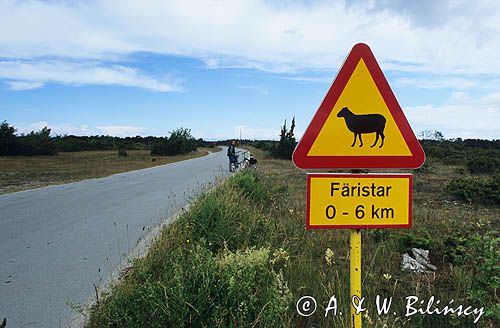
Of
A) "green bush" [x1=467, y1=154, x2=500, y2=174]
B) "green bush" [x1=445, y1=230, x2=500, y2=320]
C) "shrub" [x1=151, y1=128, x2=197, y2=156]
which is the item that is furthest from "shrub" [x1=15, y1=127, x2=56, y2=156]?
"green bush" [x1=445, y1=230, x2=500, y2=320]

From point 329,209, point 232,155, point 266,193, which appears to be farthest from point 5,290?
point 232,155

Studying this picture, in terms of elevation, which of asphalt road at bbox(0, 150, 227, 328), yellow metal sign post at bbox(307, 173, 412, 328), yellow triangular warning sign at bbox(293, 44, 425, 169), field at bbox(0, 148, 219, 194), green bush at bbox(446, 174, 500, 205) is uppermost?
yellow triangular warning sign at bbox(293, 44, 425, 169)

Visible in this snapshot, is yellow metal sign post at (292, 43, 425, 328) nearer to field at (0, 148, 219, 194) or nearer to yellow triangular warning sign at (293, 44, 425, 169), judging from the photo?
yellow triangular warning sign at (293, 44, 425, 169)

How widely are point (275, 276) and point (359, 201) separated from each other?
1009 millimetres

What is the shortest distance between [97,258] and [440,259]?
438cm

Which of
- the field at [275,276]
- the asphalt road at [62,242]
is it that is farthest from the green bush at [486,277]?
the asphalt road at [62,242]

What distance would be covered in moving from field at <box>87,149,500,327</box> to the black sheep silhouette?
1.23 m

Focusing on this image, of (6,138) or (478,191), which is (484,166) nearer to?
(478,191)

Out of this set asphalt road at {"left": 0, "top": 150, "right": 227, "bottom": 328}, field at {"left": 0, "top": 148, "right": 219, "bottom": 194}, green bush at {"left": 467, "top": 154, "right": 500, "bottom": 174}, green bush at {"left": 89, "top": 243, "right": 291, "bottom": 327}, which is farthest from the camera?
green bush at {"left": 467, "top": 154, "right": 500, "bottom": 174}

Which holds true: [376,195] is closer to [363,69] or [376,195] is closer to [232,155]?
[363,69]

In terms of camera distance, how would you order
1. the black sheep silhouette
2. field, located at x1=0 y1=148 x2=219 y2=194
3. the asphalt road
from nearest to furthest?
1. the black sheep silhouette
2. the asphalt road
3. field, located at x1=0 y1=148 x2=219 y2=194

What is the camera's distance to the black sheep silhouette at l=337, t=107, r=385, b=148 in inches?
97.8

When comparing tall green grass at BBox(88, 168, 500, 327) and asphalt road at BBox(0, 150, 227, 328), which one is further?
asphalt road at BBox(0, 150, 227, 328)

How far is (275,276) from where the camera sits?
312 cm
